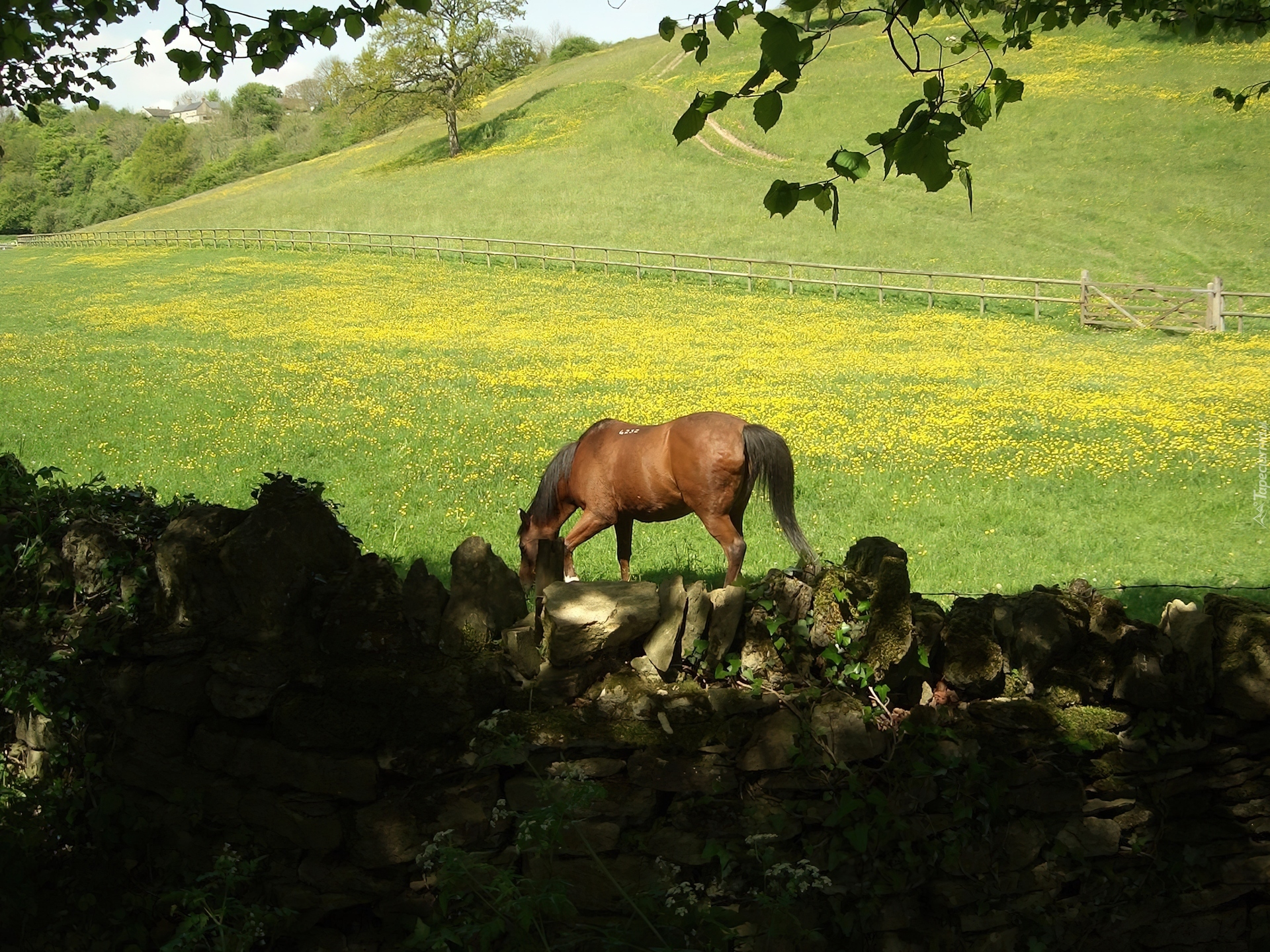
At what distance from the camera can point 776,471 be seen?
28.0 ft

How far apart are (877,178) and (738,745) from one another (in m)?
52.5

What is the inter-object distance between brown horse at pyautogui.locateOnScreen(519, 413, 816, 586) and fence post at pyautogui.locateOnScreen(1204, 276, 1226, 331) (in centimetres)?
2518

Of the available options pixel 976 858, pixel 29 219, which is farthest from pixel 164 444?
pixel 29 219

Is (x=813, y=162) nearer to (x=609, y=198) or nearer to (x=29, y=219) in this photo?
(x=609, y=198)

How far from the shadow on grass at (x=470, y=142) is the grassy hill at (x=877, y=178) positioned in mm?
306

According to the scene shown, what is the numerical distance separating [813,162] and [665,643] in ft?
174

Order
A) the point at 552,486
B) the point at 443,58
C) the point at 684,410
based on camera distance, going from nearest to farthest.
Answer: the point at 552,486 → the point at 684,410 → the point at 443,58

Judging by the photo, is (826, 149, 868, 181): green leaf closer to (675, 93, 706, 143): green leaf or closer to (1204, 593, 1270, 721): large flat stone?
(675, 93, 706, 143): green leaf

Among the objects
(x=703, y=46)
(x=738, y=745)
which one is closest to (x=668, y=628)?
(x=738, y=745)

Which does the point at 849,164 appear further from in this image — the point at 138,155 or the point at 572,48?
the point at 572,48

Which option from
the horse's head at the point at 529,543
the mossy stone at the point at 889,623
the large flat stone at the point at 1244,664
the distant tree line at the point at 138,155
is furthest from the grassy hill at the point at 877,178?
the mossy stone at the point at 889,623

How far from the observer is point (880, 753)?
420 centimetres

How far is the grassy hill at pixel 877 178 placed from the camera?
134ft

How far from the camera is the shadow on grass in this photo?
70625 millimetres
